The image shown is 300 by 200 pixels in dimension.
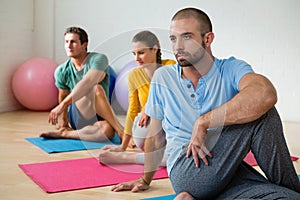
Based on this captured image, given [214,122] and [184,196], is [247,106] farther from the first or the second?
[184,196]

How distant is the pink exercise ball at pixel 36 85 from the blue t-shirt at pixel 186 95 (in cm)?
301

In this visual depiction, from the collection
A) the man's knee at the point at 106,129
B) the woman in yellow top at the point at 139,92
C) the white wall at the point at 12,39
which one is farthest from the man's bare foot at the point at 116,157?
the white wall at the point at 12,39

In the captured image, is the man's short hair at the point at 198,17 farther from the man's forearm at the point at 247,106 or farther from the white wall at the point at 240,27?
the white wall at the point at 240,27

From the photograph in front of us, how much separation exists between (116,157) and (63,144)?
28.6 inches

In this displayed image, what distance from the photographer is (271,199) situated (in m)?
1.81

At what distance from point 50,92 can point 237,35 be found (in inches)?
72.6

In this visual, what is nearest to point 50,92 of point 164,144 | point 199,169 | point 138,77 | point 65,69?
point 65,69

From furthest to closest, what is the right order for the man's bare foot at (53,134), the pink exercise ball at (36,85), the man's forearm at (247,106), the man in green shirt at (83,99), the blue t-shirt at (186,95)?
the pink exercise ball at (36,85) → the man's bare foot at (53,134) → the man in green shirt at (83,99) → the blue t-shirt at (186,95) → the man's forearm at (247,106)

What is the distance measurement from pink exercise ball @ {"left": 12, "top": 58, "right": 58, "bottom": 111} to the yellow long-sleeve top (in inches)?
85.4

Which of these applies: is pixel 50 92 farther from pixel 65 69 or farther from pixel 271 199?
pixel 271 199

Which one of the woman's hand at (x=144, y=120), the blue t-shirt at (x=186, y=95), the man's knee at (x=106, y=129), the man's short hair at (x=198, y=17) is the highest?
the man's short hair at (x=198, y=17)

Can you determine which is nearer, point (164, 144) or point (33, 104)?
point (164, 144)

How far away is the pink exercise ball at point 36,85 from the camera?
495 cm

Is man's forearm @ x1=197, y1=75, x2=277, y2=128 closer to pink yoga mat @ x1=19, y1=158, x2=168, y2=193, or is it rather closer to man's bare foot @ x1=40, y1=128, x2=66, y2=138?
pink yoga mat @ x1=19, y1=158, x2=168, y2=193
